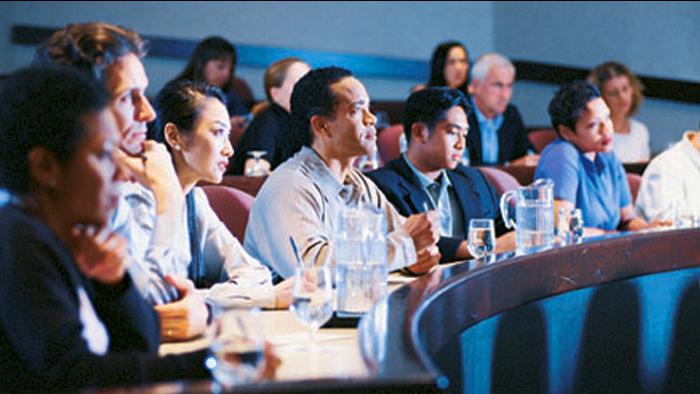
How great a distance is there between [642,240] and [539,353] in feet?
1.47

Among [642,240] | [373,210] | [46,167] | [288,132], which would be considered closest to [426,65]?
[288,132]

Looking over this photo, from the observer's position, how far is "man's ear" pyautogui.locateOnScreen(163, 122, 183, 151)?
2.32 m

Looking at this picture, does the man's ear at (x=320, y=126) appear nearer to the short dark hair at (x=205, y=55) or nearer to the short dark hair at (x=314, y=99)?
the short dark hair at (x=314, y=99)

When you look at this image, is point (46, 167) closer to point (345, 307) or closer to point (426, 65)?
point (345, 307)

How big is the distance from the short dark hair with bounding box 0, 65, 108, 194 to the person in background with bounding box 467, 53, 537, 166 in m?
4.13

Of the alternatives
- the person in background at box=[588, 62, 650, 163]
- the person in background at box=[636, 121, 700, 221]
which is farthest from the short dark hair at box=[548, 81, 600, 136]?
the person in background at box=[588, 62, 650, 163]

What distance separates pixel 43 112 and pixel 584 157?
278cm

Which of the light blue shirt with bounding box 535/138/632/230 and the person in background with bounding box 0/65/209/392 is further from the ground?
the person in background with bounding box 0/65/209/392

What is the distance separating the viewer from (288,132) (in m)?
4.62

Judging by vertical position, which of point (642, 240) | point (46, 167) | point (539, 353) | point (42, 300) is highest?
point (46, 167)

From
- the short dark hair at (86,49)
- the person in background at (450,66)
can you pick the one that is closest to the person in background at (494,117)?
the person in background at (450,66)

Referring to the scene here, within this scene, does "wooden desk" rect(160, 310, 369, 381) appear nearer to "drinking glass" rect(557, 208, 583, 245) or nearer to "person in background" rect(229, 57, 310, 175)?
"drinking glass" rect(557, 208, 583, 245)

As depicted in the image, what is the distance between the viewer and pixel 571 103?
380 centimetres

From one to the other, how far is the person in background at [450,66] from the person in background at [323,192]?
3.16m
